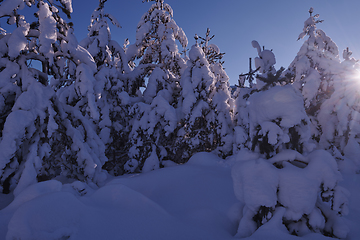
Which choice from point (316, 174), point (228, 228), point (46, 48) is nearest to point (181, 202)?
point (228, 228)

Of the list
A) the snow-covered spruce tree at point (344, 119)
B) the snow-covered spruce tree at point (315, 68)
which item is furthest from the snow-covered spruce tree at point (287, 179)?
the snow-covered spruce tree at point (315, 68)

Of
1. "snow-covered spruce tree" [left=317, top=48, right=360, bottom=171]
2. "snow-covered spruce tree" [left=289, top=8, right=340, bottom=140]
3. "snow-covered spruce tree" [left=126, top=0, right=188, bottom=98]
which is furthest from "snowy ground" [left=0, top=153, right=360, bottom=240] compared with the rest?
"snow-covered spruce tree" [left=126, top=0, right=188, bottom=98]

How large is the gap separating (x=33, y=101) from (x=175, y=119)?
15.7 ft

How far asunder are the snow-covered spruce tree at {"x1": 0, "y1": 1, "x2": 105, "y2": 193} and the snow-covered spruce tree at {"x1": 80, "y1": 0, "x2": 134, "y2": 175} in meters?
2.82

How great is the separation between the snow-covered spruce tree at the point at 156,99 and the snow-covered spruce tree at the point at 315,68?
5.54 m

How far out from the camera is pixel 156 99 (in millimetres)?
8305

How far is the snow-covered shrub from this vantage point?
107 inches

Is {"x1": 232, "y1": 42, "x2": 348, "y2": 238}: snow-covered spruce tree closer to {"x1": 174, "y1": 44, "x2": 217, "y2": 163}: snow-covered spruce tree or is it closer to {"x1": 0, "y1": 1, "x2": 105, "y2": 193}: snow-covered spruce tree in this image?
{"x1": 0, "y1": 1, "x2": 105, "y2": 193}: snow-covered spruce tree

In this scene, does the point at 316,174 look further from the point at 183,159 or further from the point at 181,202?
the point at 183,159

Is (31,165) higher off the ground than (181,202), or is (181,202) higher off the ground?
(31,165)

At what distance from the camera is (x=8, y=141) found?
414 cm

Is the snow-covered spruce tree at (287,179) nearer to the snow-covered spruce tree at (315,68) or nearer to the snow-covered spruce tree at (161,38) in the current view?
the snow-covered spruce tree at (315,68)

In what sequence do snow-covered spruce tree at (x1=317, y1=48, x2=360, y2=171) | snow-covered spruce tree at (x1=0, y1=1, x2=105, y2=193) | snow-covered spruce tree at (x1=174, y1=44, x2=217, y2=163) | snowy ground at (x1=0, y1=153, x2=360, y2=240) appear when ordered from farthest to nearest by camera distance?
snow-covered spruce tree at (x1=174, y1=44, x2=217, y2=163) < snow-covered spruce tree at (x1=317, y1=48, x2=360, y2=171) < snow-covered spruce tree at (x1=0, y1=1, x2=105, y2=193) < snowy ground at (x1=0, y1=153, x2=360, y2=240)

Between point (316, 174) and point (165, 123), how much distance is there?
20.3 feet
